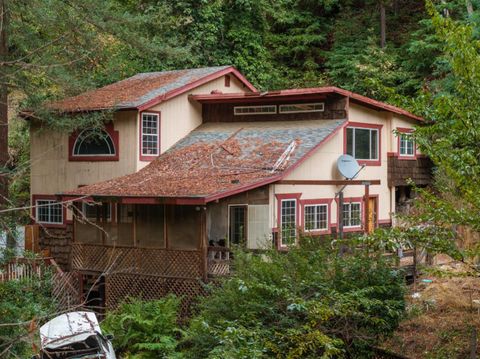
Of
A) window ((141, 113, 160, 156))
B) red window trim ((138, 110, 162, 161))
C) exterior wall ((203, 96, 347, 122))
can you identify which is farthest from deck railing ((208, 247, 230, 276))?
exterior wall ((203, 96, 347, 122))

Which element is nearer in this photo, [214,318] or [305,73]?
[214,318]

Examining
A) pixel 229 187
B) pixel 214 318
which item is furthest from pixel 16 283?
pixel 214 318

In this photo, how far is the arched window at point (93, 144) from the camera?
23.5 meters

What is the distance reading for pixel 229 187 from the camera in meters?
19.2

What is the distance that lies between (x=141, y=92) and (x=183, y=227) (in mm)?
5450

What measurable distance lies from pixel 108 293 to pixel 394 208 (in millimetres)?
10510

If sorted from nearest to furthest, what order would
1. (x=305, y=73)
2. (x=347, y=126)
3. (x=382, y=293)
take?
(x=382, y=293) → (x=347, y=126) → (x=305, y=73)

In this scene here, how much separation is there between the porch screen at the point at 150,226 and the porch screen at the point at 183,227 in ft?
1.12

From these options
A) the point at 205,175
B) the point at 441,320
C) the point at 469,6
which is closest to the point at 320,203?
the point at 205,175

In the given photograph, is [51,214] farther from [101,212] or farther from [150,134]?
[150,134]

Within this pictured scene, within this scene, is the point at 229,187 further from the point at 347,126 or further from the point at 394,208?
the point at 394,208

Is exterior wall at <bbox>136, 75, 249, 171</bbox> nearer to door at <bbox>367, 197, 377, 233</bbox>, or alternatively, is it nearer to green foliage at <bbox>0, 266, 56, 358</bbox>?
green foliage at <bbox>0, 266, 56, 358</bbox>

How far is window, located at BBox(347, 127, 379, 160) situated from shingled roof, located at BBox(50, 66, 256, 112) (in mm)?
5073

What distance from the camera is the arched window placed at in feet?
77.3
